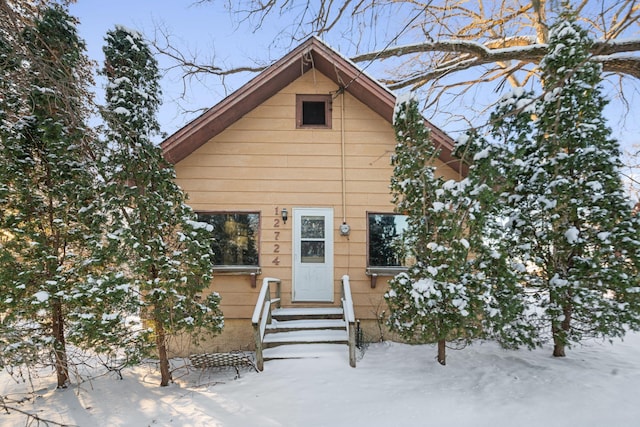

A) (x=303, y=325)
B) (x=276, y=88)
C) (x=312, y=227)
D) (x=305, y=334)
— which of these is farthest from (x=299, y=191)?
(x=305, y=334)

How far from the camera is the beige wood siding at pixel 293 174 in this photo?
6816 millimetres

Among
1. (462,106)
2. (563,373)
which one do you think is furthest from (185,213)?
(462,106)

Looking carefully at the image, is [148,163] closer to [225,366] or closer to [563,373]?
[225,366]

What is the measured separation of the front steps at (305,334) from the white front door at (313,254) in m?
0.36

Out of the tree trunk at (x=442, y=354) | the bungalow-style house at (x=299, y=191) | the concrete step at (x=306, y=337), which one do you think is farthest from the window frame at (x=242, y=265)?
the tree trunk at (x=442, y=354)

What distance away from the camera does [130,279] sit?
4.70 meters

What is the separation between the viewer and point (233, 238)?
6.89 m

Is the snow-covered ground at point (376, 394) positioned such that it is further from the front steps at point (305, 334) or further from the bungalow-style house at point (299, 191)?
the bungalow-style house at point (299, 191)

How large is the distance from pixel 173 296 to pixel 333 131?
4352 mm

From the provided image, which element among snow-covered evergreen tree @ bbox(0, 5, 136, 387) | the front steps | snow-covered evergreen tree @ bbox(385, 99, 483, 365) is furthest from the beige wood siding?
snow-covered evergreen tree @ bbox(0, 5, 136, 387)

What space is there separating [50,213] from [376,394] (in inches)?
203

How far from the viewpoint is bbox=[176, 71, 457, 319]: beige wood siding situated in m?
6.82

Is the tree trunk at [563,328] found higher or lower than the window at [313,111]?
lower

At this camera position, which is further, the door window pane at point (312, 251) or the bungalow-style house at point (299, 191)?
the door window pane at point (312, 251)
